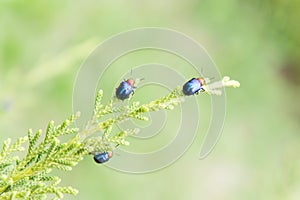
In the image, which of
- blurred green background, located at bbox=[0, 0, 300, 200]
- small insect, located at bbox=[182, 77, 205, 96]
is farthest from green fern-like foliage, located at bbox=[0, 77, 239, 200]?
blurred green background, located at bbox=[0, 0, 300, 200]

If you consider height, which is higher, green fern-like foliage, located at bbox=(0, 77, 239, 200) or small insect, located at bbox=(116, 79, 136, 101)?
small insect, located at bbox=(116, 79, 136, 101)

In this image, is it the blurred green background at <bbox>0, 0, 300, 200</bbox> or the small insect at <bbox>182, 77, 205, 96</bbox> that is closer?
the small insect at <bbox>182, 77, 205, 96</bbox>

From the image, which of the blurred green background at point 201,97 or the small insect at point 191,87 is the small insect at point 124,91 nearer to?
the small insect at point 191,87

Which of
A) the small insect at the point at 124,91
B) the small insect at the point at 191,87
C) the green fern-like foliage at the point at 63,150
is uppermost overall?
the small insect at the point at 124,91

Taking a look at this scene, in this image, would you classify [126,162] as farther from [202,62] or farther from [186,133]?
[202,62]

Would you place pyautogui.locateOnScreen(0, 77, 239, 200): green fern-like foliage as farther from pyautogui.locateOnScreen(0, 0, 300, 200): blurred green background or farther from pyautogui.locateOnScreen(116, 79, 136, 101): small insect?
pyautogui.locateOnScreen(0, 0, 300, 200): blurred green background

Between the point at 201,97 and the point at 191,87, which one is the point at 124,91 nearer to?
the point at 191,87

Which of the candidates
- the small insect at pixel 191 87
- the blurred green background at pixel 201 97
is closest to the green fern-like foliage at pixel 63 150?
the small insect at pixel 191 87

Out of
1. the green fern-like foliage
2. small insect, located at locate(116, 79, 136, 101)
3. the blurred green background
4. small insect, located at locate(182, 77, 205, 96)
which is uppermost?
the blurred green background
